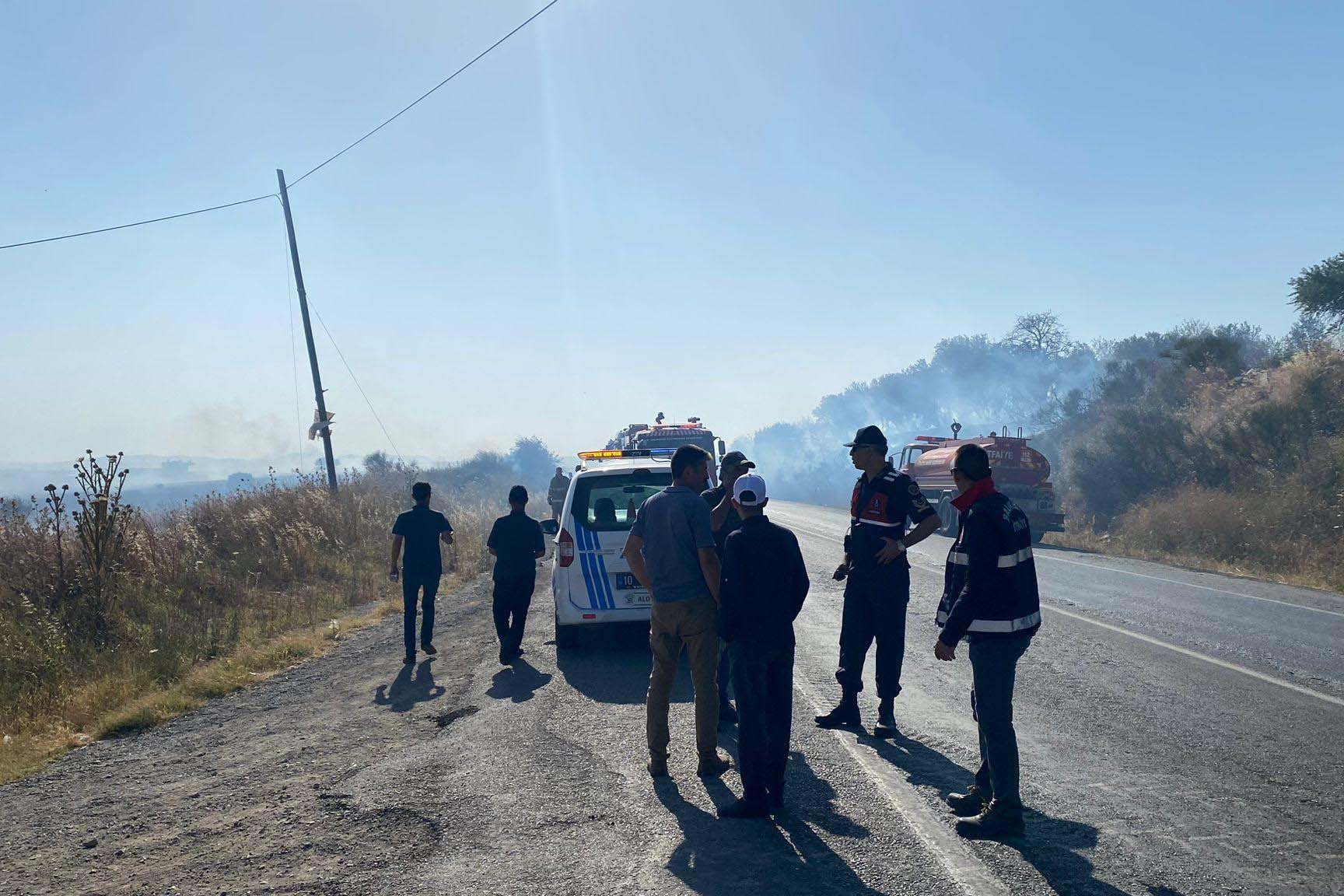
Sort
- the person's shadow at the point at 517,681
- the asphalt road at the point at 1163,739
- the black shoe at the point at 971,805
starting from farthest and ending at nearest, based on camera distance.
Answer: the person's shadow at the point at 517,681, the black shoe at the point at 971,805, the asphalt road at the point at 1163,739

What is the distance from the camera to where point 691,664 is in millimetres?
5781

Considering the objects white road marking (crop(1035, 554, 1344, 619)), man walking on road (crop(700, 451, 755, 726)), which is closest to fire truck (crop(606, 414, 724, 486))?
white road marking (crop(1035, 554, 1344, 619))

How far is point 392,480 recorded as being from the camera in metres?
35.2

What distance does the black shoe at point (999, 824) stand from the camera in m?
4.57

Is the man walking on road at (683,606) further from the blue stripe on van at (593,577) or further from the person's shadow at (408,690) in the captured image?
the blue stripe on van at (593,577)

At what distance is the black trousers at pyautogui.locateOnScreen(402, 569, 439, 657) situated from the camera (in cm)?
1023

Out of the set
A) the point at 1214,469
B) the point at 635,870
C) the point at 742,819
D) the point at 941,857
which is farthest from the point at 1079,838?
the point at 1214,469

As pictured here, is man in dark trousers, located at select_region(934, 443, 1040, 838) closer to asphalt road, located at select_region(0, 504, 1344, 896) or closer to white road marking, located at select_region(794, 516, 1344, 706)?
asphalt road, located at select_region(0, 504, 1344, 896)

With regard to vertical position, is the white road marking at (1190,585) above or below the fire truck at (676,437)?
below

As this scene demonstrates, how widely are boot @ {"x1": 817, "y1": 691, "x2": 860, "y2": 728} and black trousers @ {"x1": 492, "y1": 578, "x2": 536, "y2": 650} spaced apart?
12.8 feet

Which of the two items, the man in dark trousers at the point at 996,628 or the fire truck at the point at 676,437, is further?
the fire truck at the point at 676,437

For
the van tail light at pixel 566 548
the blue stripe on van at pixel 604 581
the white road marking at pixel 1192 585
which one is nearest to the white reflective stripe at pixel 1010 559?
the blue stripe on van at pixel 604 581

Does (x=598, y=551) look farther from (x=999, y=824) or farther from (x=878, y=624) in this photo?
(x=999, y=824)

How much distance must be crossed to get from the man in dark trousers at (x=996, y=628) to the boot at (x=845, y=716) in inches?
74.2
